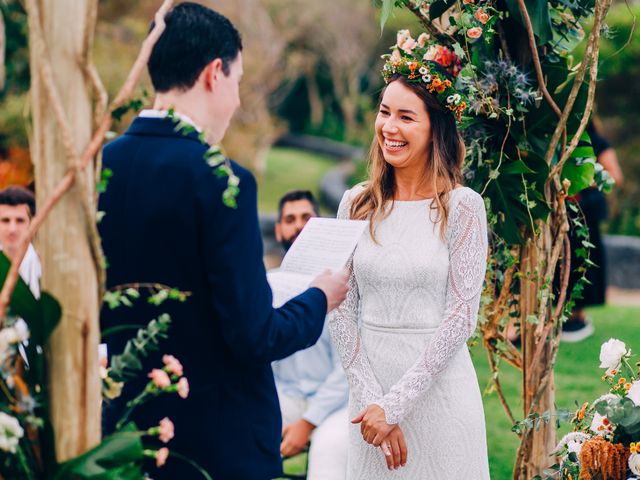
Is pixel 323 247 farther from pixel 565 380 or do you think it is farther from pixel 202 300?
pixel 565 380

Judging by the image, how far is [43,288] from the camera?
69.9 inches

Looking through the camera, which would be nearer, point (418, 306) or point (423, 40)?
point (418, 306)

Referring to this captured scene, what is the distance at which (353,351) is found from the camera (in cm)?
307

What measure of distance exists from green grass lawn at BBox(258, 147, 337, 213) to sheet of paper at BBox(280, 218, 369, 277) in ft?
51.0

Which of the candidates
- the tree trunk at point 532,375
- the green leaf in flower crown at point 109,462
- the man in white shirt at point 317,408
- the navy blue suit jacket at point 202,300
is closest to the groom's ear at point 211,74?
the navy blue suit jacket at point 202,300

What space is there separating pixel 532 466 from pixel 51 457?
6.90 feet

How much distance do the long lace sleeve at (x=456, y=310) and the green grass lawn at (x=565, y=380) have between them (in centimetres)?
231

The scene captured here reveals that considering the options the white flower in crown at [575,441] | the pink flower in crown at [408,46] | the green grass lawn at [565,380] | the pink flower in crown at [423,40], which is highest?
the pink flower in crown at [423,40]

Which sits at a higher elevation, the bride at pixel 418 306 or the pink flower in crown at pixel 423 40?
the pink flower in crown at pixel 423 40

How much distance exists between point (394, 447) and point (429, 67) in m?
1.28

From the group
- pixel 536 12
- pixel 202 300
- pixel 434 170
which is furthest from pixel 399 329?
pixel 536 12

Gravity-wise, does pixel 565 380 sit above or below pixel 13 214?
below

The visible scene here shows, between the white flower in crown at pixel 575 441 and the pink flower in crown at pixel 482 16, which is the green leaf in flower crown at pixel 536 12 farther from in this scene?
the white flower in crown at pixel 575 441

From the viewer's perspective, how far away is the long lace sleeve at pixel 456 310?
2.87 m
